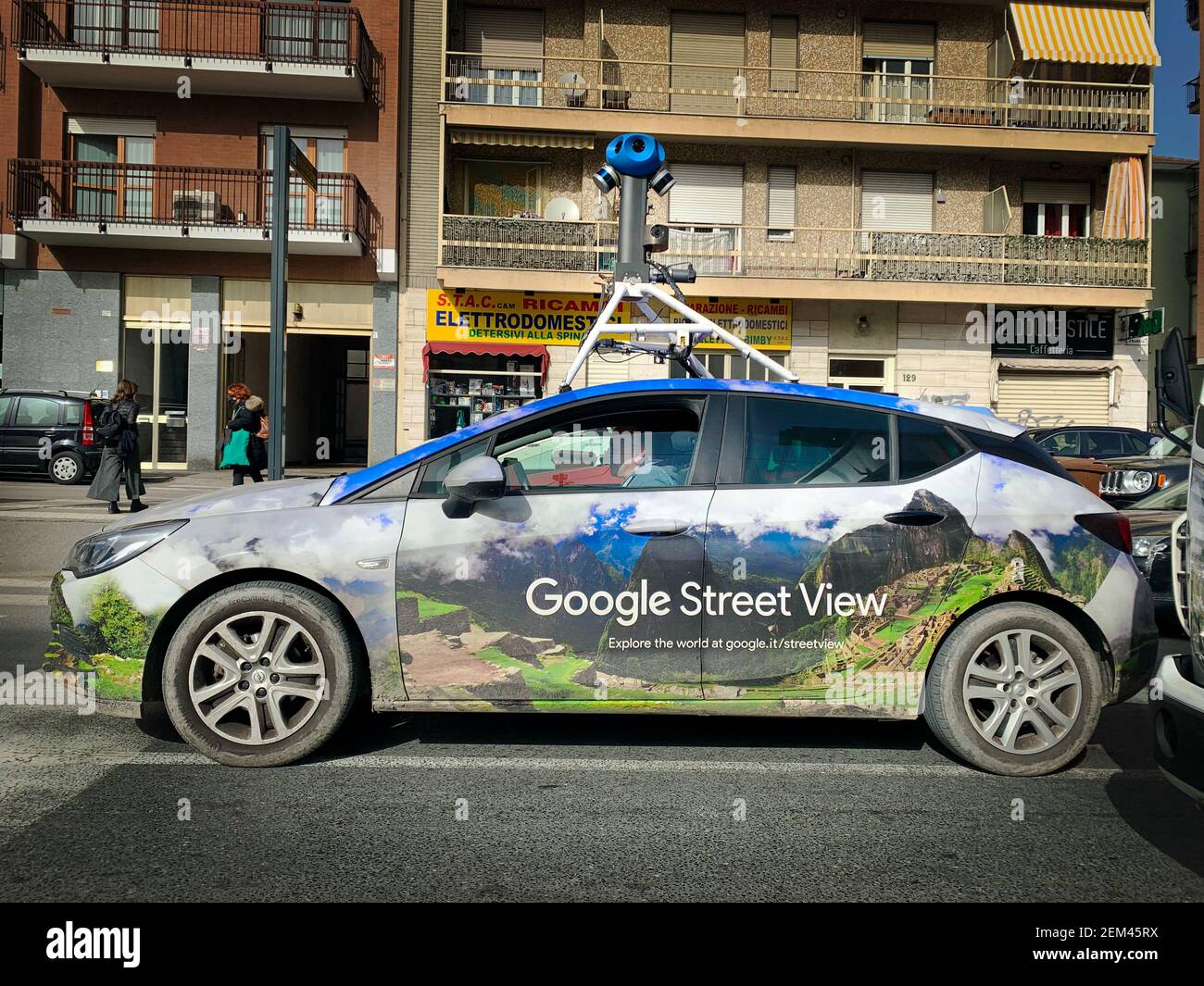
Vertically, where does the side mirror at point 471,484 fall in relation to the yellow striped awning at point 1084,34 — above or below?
below

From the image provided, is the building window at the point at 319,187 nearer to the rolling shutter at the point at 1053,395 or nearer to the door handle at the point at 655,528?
the rolling shutter at the point at 1053,395

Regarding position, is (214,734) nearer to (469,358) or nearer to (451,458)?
(451,458)

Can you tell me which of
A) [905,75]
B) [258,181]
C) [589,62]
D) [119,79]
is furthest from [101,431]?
[905,75]

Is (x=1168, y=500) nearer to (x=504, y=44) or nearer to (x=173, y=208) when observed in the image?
(x=504, y=44)

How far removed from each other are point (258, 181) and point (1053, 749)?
21009 millimetres

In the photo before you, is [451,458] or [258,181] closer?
[451,458]

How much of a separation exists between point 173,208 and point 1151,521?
19.6 metres

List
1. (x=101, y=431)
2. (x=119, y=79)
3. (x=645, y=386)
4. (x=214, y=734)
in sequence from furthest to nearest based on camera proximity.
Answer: (x=119, y=79)
(x=101, y=431)
(x=645, y=386)
(x=214, y=734)

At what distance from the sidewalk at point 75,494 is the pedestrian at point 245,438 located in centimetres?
43

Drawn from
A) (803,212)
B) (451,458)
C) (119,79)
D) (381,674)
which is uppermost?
(119,79)

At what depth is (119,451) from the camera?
1351 centimetres

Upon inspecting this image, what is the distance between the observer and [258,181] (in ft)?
71.0

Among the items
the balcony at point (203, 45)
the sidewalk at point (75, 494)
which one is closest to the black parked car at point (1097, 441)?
the sidewalk at point (75, 494)

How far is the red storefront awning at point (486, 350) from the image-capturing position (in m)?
22.4
